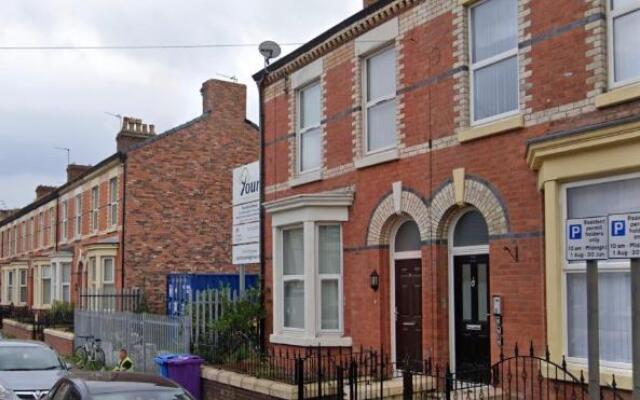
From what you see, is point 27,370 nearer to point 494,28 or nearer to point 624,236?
point 494,28

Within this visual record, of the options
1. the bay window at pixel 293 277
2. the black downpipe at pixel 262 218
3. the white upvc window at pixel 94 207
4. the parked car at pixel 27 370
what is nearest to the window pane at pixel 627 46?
the bay window at pixel 293 277

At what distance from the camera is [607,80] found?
30.2 feet

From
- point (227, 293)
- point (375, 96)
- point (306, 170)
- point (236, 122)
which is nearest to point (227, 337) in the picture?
point (227, 293)

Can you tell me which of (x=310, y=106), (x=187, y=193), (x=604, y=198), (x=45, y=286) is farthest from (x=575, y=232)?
(x=45, y=286)

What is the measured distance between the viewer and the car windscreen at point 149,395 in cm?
774

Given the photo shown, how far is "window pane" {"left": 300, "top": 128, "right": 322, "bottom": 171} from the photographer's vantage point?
15.4 m

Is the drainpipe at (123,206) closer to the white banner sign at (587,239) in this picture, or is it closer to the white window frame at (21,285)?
the white window frame at (21,285)

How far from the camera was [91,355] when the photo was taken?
2112 cm

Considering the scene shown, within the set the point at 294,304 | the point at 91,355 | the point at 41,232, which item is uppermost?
the point at 41,232

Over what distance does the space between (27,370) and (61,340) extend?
11.3m

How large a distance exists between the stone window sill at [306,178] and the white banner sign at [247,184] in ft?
6.50

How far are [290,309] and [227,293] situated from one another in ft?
5.86

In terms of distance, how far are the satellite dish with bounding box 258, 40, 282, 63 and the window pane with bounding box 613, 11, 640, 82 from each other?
30.5ft

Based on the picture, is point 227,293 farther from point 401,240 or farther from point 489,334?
point 489,334
